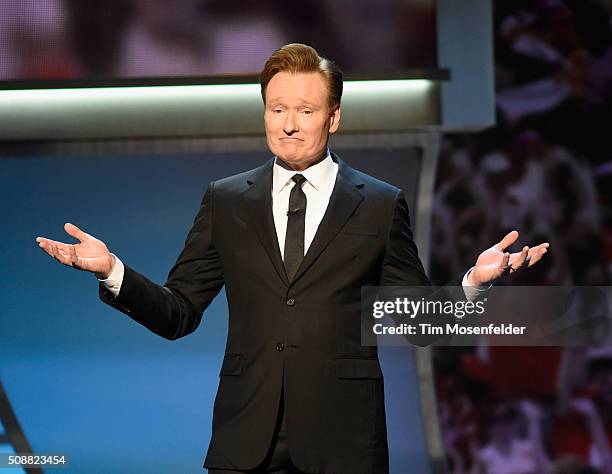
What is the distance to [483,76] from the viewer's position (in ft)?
12.0

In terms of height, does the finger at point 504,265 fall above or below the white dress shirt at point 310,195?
below

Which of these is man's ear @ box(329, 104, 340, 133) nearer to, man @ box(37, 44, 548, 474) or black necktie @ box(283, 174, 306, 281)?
man @ box(37, 44, 548, 474)

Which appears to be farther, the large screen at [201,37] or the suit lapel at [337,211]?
the large screen at [201,37]

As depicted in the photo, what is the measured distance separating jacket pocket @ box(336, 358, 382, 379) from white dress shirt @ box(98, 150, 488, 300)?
9.4 inches

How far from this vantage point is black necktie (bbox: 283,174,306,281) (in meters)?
2.09

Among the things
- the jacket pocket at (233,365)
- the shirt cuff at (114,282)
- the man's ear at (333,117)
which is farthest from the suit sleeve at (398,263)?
the shirt cuff at (114,282)

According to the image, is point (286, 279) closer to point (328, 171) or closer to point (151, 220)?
point (328, 171)

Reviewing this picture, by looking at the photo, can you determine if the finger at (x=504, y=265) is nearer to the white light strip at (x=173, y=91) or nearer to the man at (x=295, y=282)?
the man at (x=295, y=282)

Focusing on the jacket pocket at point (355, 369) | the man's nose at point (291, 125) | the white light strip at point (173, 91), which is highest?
the white light strip at point (173, 91)

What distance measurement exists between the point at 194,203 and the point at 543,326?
4.44 feet

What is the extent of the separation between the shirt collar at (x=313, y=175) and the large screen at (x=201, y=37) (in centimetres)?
141

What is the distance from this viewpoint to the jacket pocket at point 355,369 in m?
2.04

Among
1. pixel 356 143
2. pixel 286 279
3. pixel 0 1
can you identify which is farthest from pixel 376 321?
pixel 0 1

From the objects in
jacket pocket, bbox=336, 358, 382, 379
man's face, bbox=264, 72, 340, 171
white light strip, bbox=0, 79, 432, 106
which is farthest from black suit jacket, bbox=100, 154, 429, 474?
white light strip, bbox=0, 79, 432, 106
